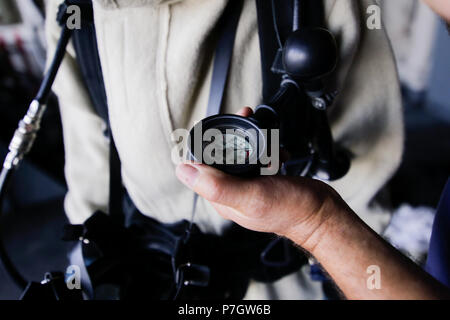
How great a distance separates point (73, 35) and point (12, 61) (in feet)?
4.19

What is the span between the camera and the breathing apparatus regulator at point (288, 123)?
0.38 meters

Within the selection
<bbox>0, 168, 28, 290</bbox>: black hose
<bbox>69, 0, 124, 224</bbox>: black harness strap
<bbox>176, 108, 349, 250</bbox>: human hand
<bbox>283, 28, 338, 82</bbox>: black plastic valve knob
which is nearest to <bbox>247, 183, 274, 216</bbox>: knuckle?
<bbox>176, 108, 349, 250</bbox>: human hand

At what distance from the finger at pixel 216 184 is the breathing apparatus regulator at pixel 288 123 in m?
0.02

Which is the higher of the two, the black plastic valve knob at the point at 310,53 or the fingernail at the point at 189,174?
the black plastic valve knob at the point at 310,53

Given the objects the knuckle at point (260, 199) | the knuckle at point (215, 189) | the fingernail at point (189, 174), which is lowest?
the knuckle at point (260, 199)

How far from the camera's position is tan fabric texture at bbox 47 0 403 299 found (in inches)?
19.1

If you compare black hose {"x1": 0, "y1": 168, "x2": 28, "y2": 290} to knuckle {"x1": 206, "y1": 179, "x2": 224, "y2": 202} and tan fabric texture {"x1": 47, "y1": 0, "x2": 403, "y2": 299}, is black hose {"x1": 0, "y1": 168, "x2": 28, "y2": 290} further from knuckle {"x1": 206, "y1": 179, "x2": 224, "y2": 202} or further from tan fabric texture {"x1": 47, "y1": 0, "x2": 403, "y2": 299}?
knuckle {"x1": 206, "y1": 179, "x2": 224, "y2": 202}

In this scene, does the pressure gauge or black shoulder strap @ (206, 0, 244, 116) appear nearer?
the pressure gauge

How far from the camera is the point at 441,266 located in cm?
48

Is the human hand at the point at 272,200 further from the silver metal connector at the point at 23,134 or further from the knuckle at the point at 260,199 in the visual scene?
the silver metal connector at the point at 23,134

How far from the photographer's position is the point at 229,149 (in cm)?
42

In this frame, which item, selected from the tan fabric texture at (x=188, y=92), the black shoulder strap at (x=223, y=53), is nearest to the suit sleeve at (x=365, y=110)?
the tan fabric texture at (x=188, y=92)

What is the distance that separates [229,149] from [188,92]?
15 cm
